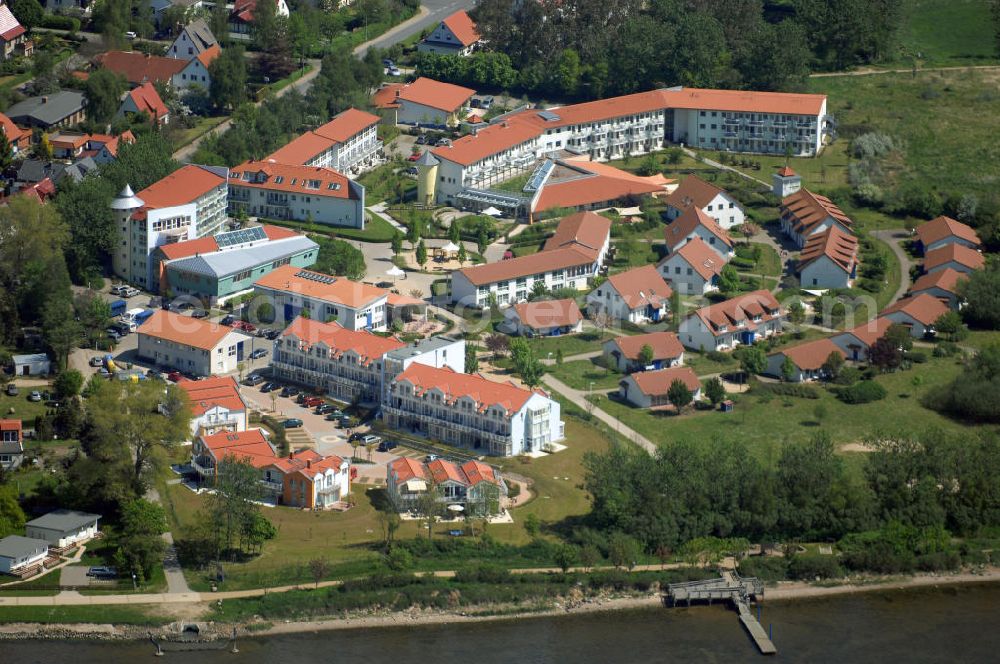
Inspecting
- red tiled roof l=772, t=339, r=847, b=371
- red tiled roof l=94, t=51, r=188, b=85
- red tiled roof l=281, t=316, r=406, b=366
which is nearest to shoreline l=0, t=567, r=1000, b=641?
red tiled roof l=772, t=339, r=847, b=371

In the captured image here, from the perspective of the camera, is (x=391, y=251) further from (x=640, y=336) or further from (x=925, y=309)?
(x=925, y=309)

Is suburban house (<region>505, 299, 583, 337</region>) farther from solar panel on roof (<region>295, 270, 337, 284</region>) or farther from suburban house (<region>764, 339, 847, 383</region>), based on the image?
suburban house (<region>764, 339, 847, 383</region>)

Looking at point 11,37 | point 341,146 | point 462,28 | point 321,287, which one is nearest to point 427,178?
point 341,146

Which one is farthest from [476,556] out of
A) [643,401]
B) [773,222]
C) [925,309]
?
[773,222]

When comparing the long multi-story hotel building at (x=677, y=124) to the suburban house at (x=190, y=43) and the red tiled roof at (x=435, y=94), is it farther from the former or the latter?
the suburban house at (x=190, y=43)

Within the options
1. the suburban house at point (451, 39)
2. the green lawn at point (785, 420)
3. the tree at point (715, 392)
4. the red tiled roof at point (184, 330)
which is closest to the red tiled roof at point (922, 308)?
the green lawn at point (785, 420)

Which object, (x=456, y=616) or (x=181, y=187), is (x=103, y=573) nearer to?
(x=456, y=616)
